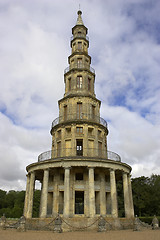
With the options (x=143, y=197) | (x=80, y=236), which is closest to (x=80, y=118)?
(x=80, y=236)

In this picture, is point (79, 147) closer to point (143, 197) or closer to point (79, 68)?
point (79, 68)

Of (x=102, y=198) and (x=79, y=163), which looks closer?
(x=79, y=163)

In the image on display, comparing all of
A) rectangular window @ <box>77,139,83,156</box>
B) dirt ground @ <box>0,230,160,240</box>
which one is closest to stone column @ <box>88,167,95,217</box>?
dirt ground @ <box>0,230,160,240</box>

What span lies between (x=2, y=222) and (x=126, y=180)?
52.2 ft

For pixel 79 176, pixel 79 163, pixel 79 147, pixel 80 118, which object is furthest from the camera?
pixel 79 147

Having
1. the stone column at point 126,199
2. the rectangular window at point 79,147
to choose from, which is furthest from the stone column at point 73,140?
the stone column at point 126,199

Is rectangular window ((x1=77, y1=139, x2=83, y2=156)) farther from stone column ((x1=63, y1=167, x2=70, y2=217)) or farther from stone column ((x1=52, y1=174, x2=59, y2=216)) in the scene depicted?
stone column ((x1=63, y1=167, x2=70, y2=217))

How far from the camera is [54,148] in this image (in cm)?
2998

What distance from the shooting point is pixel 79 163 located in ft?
78.8

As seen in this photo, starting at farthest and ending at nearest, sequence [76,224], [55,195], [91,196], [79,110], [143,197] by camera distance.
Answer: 1. [143,197]
2. [79,110]
3. [55,195]
4. [91,196]
5. [76,224]

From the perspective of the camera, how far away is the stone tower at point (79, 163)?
24.0 m

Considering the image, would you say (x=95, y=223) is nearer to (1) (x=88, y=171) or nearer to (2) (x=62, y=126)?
(1) (x=88, y=171)

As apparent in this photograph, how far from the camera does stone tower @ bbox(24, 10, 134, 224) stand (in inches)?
944

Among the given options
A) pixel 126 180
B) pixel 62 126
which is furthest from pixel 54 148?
pixel 126 180
